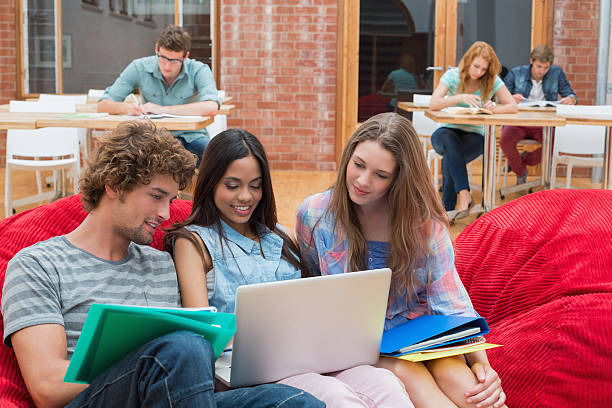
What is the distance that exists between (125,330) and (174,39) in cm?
340

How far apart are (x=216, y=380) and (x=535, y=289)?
3.06 feet

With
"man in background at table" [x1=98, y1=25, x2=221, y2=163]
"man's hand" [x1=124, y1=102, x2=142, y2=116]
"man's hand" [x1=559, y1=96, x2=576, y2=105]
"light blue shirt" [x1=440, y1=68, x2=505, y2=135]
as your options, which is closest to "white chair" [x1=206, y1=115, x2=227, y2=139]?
"man in background at table" [x1=98, y1=25, x2=221, y2=163]

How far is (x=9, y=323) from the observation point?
4.72 ft

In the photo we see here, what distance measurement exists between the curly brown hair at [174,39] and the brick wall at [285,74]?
2820mm

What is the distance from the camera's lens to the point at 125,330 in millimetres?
1303

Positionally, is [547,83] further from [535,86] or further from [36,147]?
[36,147]

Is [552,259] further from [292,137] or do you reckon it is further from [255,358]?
[292,137]

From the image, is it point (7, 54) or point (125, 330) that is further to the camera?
point (7, 54)

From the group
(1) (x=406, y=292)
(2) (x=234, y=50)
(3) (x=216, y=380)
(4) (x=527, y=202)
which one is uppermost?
(2) (x=234, y=50)

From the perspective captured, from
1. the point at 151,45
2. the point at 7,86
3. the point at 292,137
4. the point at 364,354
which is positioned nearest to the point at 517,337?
the point at 364,354

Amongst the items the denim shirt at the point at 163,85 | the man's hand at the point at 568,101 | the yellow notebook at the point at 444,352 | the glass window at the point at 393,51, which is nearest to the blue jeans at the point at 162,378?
the yellow notebook at the point at 444,352

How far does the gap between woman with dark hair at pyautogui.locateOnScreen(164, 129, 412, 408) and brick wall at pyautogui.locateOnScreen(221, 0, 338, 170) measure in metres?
5.41

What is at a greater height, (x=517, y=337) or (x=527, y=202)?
(x=527, y=202)

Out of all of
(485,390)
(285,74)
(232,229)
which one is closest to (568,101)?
(285,74)
